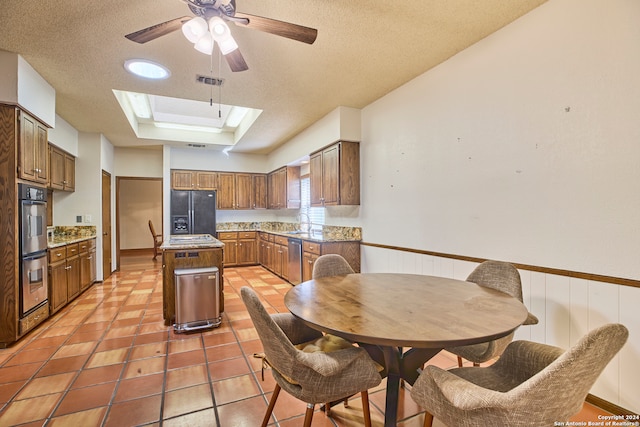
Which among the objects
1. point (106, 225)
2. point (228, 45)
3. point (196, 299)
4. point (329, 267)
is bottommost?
point (196, 299)

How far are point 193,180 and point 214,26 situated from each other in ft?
18.2

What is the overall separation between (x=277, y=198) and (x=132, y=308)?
3733mm

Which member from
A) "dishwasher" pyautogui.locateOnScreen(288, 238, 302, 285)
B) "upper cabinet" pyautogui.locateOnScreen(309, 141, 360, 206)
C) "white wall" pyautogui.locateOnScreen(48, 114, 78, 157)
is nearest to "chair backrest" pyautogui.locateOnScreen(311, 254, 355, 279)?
"upper cabinet" pyautogui.locateOnScreen(309, 141, 360, 206)

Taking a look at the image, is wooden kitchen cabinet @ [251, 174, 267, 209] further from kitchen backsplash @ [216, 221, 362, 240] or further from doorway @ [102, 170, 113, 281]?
doorway @ [102, 170, 113, 281]

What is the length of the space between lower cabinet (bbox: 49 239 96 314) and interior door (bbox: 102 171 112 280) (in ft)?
1.42

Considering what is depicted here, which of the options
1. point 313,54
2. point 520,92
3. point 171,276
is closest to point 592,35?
point 520,92

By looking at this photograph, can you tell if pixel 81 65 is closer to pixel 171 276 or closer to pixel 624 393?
pixel 171 276

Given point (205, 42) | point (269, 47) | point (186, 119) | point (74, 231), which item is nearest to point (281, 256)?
point (186, 119)

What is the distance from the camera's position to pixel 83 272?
15.2 ft

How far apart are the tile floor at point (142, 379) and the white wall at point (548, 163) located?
2.35 ft

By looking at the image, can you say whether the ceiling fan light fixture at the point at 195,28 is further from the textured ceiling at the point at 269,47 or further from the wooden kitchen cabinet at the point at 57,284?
the wooden kitchen cabinet at the point at 57,284

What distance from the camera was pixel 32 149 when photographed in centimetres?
319

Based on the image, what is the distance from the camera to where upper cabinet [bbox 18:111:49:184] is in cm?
297

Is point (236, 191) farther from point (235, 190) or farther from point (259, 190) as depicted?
point (259, 190)
